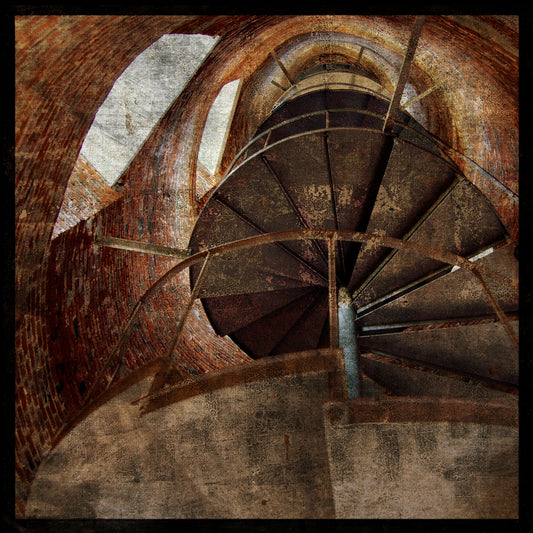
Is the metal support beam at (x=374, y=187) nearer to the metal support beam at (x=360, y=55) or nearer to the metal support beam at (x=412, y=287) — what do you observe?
the metal support beam at (x=412, y=287)

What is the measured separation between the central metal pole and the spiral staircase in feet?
0.21

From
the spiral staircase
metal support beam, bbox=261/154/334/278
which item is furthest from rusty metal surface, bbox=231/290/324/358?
metal support beam, bbox=261/154/334/278

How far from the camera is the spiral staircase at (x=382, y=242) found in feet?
13.7

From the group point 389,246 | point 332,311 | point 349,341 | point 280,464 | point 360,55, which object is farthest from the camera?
A: point 360,55

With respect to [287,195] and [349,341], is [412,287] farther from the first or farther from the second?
[287,195]

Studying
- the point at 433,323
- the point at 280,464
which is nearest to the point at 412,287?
the point at 433,323

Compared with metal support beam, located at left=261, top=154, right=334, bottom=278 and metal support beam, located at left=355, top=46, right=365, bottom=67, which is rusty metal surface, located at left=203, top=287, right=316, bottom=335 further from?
metal support beam, located at left=355, top=46, right=365, bottom=67

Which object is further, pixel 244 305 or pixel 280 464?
pixel 244 305

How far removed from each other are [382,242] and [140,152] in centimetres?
405

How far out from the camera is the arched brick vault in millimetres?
3705

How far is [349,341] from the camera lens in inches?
185

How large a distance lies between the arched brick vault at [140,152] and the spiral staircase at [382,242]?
4.81 feet
